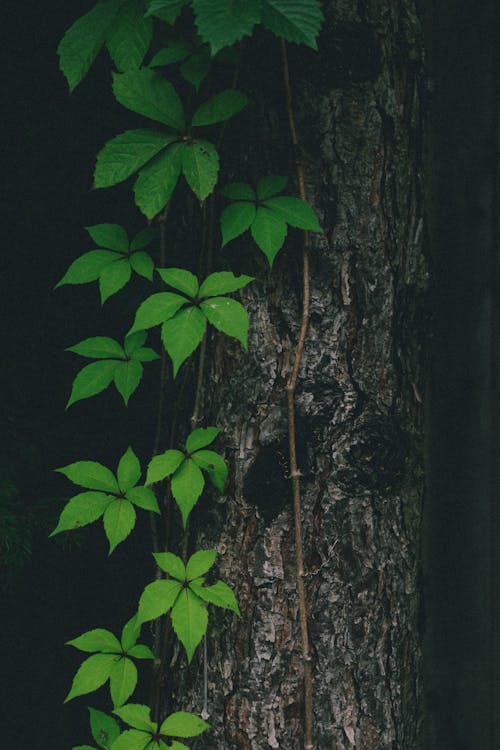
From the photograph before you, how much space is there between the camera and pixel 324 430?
1092 mm

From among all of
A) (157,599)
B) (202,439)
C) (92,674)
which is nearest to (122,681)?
(92,674)

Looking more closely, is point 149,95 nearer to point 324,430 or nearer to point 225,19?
point 225,19

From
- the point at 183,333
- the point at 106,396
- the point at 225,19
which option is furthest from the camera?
the point at 106,396

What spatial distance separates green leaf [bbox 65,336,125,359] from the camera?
113 centimetres

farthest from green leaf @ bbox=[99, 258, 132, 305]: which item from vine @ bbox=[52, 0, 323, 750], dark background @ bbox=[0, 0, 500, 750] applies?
dark background @ bbox=[0, 0, 500, 750]

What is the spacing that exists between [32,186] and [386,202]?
658mm

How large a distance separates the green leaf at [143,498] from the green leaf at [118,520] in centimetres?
1

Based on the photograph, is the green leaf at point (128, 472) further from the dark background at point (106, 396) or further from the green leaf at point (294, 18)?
the green leaf at point (294, 18)

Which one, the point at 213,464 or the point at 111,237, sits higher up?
the point at 111,237

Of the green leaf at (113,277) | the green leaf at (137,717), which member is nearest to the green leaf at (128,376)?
the green leaf at (113,277)

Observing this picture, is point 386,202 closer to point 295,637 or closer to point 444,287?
point 444,287

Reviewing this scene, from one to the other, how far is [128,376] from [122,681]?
45 cm

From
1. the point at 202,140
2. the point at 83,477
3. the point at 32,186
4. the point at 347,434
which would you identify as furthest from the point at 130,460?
the point at 32,186

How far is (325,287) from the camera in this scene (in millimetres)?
1104
